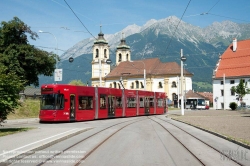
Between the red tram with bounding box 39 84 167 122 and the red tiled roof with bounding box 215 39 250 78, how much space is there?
4209 centimetres

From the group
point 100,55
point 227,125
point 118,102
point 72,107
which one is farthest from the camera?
point 100,55

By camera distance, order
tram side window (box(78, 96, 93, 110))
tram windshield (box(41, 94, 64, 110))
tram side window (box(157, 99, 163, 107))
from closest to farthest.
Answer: tram windshield (box(41, 94, 64, 110))
tram side window (box(78, 96, 93, 110))
tram side window (box(157, 99, 163, 107))

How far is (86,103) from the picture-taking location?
85.2ft

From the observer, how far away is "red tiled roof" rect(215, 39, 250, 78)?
2810 inches

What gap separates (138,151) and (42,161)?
316cm

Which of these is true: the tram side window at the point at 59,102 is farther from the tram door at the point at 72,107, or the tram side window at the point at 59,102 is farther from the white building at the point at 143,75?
the white building at the point at 143,75

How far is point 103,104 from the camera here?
93.1 ft

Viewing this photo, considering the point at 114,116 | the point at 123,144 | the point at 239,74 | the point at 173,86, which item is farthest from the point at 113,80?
the point at 123,144

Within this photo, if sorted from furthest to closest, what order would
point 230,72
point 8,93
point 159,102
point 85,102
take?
point 230,72
point 159,102
point 85,102
point 8,93

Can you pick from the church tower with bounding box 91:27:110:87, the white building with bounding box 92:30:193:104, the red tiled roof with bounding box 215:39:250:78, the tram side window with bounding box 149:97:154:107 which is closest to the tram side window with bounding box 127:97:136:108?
the tram side window with bounding box 149:97:154:107

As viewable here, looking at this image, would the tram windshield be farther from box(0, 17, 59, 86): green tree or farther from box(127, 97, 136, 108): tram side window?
box(0, 17, 59, 86): green tree

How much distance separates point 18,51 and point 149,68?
61064mm

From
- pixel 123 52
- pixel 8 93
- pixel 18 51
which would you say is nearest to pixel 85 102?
pixel 8 93

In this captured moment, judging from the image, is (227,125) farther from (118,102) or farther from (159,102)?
(159,102)
